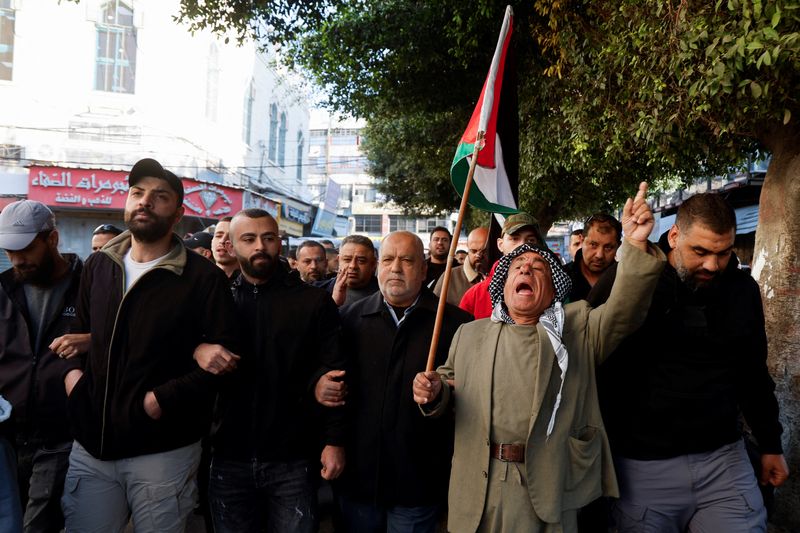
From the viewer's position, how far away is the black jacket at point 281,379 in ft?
9.71

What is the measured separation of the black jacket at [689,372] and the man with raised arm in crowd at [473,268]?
8.62ft

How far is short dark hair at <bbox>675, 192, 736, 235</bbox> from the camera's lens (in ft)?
8.37

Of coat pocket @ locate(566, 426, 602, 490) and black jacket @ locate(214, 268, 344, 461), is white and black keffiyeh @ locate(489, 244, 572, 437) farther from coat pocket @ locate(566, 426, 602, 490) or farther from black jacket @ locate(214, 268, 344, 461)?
black jacket @ locate(214, 268, 344, 461)

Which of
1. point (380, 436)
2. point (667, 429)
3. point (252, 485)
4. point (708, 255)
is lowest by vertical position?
point (252, 485)

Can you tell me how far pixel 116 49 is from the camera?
25.5 m

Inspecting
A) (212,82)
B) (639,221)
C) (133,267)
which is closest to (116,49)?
(212,82)

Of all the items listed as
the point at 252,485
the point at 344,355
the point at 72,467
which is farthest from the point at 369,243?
the point at 72,467

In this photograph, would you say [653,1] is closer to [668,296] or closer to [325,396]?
[668,296]

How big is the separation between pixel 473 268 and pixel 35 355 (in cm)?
355

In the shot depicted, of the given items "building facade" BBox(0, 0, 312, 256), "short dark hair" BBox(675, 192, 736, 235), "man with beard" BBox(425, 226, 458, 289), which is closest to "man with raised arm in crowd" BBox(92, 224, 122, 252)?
"man with beard" BBox(425, 226, 458, 289)

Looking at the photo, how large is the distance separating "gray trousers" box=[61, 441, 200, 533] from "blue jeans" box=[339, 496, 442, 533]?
84cm

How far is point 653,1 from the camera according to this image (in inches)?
188

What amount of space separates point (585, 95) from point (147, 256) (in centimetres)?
491

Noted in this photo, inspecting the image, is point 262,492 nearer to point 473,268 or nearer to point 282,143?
point 473,268
